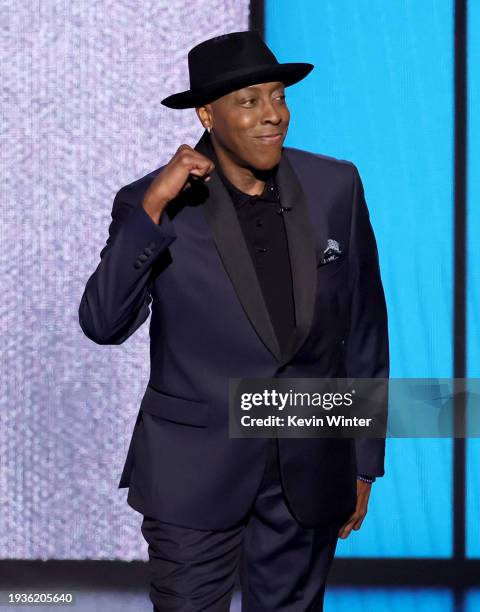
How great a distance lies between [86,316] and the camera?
7.20 ft

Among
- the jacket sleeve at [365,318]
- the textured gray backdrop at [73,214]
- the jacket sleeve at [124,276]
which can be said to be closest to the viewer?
the jacket sleeve at [124,276]

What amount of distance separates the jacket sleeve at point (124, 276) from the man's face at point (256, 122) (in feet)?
0.70

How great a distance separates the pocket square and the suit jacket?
11 millimetres

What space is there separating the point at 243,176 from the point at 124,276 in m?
0.35

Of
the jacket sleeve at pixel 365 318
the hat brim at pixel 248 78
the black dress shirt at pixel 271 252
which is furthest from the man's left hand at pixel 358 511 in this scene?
the hat brim at pixel 248 78

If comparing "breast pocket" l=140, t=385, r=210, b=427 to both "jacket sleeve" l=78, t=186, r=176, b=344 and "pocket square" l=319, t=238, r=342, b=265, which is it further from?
"pocket square" l=319, t=238, r=342, b=265

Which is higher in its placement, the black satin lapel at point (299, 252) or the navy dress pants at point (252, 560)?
the black satin lapel at point (299, 252)

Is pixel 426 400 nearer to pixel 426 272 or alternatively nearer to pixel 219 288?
pixel 426 272

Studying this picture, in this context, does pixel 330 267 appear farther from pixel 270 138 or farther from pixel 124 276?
pixel 124 276

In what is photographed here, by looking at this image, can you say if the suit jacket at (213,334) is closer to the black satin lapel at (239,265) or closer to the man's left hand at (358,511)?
the black satin lapel at (239,265)

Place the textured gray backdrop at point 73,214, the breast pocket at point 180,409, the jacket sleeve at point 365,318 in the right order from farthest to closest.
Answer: the textured gray backdrop at point 73,214 < the jacket sleeve at point 365,318 < the breast pocket at point 180,409

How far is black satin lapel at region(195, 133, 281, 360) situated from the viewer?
2.17 meters

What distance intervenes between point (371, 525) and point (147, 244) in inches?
83.3

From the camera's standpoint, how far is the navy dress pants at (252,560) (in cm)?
224
